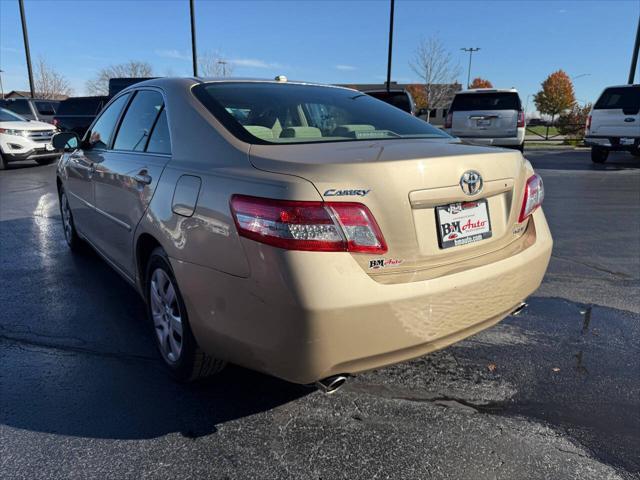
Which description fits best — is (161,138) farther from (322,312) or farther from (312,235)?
(322,312)

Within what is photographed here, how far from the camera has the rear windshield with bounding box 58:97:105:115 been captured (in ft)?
52.7

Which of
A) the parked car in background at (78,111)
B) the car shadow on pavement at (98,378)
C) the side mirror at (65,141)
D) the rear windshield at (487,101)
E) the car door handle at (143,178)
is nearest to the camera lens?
the car shadow on pavement at (98,378)

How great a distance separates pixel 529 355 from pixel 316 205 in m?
1.96

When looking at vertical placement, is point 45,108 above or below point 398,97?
below

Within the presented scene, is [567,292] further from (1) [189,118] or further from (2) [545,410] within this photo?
(1) [189,118]

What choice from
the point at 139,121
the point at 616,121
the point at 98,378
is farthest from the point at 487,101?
the point at 98,378

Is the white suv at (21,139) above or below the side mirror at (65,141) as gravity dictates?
below

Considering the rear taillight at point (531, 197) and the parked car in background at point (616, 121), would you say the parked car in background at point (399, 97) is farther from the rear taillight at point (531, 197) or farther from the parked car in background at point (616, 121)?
the rear taillight at point (531, 197)

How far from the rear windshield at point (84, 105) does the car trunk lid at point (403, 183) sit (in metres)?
16.0

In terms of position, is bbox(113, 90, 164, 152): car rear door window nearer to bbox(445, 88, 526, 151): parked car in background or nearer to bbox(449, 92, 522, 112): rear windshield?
bbox(445, 88, 526, 151): parked car in background

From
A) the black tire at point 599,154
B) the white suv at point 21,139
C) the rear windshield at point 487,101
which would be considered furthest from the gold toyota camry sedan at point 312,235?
the black tire at point 599,154

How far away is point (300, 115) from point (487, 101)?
448 inches

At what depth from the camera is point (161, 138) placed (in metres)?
2.84

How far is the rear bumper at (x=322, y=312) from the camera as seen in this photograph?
1.85m
